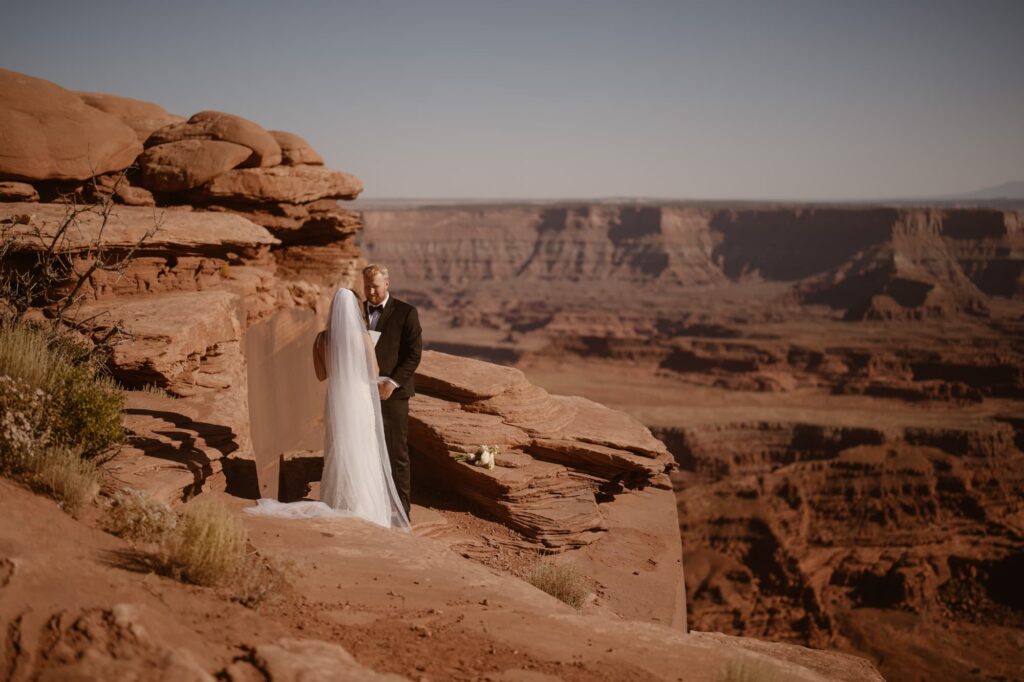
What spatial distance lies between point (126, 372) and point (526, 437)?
418 cm

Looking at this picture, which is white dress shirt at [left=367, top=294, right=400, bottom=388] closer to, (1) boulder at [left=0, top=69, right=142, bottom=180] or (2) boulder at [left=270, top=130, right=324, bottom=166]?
(1) boulder at [left=0, top=69, right=142, bottom=180]

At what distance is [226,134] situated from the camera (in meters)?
10.9

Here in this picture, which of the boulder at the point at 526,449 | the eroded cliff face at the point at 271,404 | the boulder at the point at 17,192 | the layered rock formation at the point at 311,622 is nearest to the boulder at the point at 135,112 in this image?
the eroded cliff face at the point at 271,404

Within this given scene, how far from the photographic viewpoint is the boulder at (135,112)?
11.3 m

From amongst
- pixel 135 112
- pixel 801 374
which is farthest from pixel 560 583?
pixel 801 374

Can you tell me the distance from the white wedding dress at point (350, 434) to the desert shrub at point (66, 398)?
1.20 meters

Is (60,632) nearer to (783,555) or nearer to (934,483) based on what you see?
(783,555)

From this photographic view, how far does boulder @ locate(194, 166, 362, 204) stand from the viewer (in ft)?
35.0

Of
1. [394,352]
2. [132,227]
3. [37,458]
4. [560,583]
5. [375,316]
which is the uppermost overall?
[132,227]

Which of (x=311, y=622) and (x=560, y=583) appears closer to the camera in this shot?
(x=311, y=622)

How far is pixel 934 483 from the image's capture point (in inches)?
1193

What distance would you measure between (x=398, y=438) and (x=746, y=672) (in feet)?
11.0

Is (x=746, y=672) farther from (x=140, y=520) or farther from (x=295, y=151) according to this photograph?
(x=295, y=151)

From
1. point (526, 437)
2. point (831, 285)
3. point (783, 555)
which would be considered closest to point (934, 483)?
point (783, 555)
